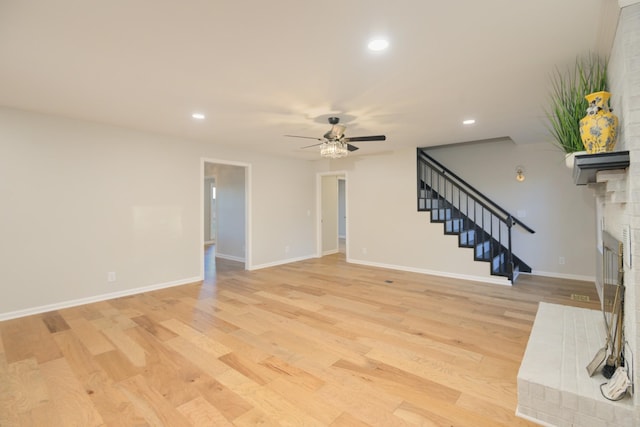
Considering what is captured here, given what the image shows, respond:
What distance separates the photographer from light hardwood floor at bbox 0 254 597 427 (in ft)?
6.22

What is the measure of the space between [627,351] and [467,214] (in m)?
4.02

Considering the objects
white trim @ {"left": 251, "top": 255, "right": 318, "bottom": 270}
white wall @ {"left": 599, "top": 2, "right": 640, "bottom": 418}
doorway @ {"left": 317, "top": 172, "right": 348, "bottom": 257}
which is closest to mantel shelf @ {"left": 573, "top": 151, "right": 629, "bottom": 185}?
white wall @ {"left": 599, "top": 2, "right": 640, "bottom": 418}

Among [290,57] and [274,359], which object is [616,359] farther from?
[290,57]

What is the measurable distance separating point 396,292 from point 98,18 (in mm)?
4355

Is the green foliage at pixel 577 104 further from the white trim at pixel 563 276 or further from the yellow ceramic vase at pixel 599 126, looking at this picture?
the white trim at pixel 563 276

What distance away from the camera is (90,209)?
406 cm

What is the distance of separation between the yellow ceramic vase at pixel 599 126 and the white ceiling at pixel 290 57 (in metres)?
0.50

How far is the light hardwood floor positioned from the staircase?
1028 millimetres

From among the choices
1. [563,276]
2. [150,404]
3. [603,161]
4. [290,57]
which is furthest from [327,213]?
[603,161]

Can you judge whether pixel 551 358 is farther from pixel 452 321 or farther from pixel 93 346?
pixel 93 346

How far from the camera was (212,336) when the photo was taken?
117 inches

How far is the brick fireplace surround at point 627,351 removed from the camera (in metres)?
1.52

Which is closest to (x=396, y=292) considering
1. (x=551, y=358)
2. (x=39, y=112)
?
(x=551, y=358)

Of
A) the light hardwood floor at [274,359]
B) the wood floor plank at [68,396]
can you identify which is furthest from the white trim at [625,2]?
the wood floor plank at [68,396]
